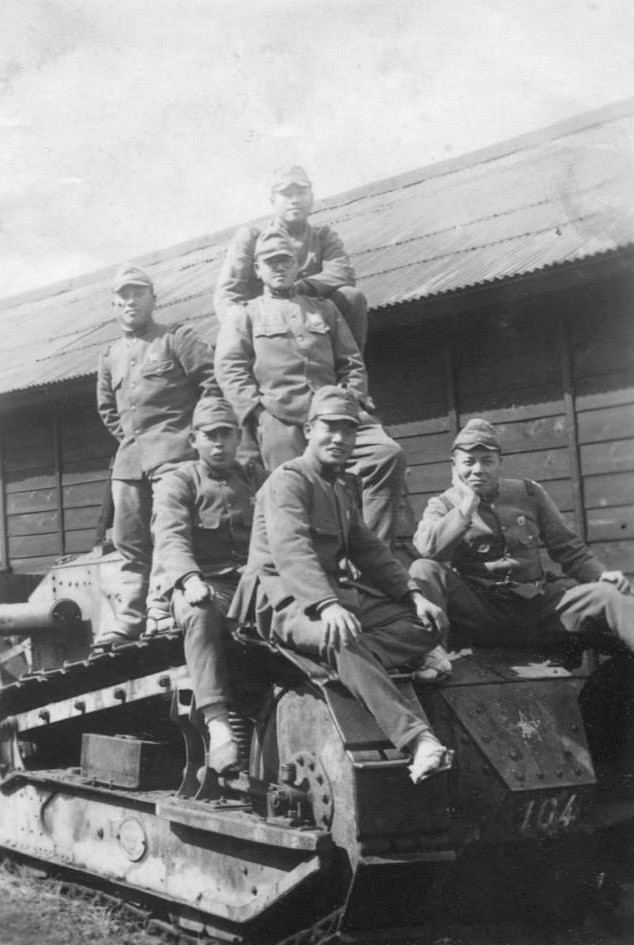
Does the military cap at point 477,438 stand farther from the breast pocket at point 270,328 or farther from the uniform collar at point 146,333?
the uniform collar at point 146,333

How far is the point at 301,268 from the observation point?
24.3 feet

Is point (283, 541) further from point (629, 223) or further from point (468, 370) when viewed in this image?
point (468, 370)

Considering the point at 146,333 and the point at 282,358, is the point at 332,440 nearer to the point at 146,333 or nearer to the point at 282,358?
the point at 282,358

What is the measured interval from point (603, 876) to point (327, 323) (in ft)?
11.0

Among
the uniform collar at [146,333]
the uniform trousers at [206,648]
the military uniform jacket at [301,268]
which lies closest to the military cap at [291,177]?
the military uniform jacket at [301,268]

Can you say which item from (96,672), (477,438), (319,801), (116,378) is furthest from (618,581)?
(116,378)

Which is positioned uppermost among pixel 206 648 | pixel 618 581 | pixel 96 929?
pixel 618 581

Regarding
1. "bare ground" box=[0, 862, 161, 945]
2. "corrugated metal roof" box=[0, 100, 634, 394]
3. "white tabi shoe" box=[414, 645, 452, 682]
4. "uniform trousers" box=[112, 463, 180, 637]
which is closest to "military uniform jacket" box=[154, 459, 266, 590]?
"uniform trousers" box=[112, 463, 180, 637]

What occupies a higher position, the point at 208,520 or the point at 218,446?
the point at 218,446

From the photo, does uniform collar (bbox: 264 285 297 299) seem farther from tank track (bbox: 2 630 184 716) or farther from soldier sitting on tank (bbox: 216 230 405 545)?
tank track (bbox: 2 630 184 716)

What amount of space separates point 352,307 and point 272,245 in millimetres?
793

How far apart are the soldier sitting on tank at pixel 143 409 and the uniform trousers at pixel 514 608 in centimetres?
195

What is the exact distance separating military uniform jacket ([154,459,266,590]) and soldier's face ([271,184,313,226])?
1.91 m

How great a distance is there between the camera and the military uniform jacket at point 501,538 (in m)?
6.02
